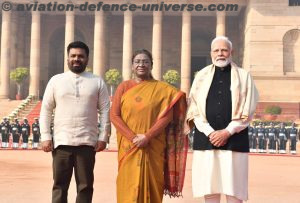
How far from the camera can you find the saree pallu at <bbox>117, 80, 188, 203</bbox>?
566cm

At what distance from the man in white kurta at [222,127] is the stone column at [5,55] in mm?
41480

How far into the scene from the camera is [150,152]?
5703 millimetres

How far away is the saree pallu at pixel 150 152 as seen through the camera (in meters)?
5.66

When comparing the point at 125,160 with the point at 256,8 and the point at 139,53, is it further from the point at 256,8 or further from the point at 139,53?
the point at 256,8

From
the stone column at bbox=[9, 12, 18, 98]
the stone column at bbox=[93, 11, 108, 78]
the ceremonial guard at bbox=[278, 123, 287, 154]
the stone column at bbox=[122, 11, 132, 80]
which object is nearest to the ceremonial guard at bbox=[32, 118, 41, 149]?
the ceremonial guard at bbox=[278, 123, 287, 154]

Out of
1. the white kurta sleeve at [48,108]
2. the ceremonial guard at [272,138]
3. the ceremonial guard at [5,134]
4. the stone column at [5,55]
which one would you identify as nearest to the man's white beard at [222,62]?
the white kurta sleeve at [48,108]

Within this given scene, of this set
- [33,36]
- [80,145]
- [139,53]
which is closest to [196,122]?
[139,53]

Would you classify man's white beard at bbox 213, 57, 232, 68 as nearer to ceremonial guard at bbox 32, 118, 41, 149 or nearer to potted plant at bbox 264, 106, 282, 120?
Result: ceremonial guard at bbox 32, 118, 41, 149

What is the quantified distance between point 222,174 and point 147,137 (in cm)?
112

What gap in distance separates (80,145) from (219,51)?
2351mm

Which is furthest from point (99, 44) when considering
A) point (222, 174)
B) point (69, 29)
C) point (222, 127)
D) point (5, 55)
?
point (222, 174)

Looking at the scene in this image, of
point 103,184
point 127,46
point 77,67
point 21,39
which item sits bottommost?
point 103,184

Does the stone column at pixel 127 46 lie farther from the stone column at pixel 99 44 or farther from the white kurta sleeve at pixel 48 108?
the white kurta sleeve at pixel 48 108

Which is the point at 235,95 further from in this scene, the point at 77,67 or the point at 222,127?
the point at 77,67
